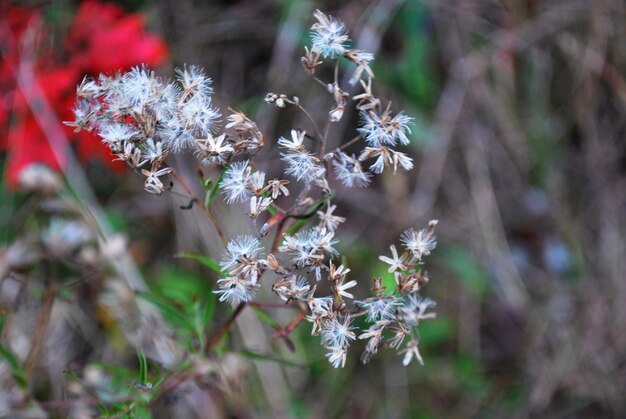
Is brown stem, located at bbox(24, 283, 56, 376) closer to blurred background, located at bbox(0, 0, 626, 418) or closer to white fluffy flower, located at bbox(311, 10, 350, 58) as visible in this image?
blurred background, located at bbox(0, 0, 626, 418)

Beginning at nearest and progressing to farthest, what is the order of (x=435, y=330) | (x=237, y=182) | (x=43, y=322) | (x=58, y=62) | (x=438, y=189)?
1. (x=237, y=182)
2. (x=43, y=322)
3. (x=58, y=62)
4. (x=435, y=330)
5. (x=438, y=189)

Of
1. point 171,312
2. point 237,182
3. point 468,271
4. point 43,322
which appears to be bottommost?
point 43,322

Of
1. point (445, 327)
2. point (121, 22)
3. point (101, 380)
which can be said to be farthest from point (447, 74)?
point (101, 380)

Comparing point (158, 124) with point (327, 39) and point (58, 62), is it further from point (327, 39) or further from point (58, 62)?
point (58, 62)

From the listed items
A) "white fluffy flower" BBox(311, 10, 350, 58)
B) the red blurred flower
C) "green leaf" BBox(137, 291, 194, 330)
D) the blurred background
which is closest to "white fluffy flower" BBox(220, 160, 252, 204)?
"white fluffy flower" BBox(311, 10, 350, 58)

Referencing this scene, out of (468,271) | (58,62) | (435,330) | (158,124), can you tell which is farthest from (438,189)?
(158,124)

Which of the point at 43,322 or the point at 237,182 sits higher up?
the point at 237,182

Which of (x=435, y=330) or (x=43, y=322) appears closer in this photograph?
(x=43, y=322)

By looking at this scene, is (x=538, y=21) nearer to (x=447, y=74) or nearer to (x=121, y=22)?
(x=447, y=74)
